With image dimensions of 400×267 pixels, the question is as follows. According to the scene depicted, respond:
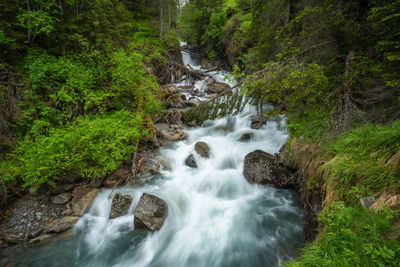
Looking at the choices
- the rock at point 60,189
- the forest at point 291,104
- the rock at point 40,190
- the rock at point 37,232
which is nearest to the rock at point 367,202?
the forest at point 291,104

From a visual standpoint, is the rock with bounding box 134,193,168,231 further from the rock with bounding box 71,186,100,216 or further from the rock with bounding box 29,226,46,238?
the rock with bounding box 29,226,46,238

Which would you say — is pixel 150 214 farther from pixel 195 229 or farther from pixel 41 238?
pixel 41 238

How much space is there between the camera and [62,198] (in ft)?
17.1

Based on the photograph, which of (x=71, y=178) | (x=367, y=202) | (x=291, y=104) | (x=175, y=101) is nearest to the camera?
(x=367, y=202)

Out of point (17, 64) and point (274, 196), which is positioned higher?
point (17, 64)

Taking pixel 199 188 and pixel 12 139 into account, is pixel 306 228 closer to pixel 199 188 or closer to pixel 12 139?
pixel 199 188

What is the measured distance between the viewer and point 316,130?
15.4ft

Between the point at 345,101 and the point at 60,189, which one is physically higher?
the point at 345,101

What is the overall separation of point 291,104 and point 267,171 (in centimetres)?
257

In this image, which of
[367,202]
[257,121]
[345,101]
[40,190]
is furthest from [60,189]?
[257,121]

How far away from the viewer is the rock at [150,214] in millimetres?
4777

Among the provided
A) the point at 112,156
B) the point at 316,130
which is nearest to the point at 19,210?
the point at 112,156

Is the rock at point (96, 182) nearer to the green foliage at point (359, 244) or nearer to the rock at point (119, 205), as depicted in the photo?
the rock at point (119, 205)

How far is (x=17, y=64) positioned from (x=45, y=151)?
13.5ft
